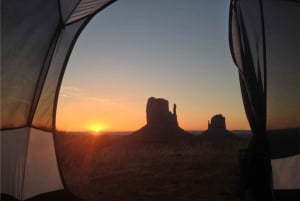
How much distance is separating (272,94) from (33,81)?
2.85m

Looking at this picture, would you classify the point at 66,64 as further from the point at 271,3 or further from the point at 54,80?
the point at 271,3

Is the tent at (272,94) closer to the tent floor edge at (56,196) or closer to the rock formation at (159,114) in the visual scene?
the tent floor edge at (56,196)

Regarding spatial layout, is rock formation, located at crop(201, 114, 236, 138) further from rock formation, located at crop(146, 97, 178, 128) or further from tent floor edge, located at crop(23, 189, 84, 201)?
tent floor edge, located at crop(23, 189, 84, 201)

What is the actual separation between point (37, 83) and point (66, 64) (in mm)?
541

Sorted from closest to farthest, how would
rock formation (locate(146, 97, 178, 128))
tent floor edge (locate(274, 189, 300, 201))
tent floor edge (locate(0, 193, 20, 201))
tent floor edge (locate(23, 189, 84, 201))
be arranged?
tent floor edge (locate(0, 193, 20, 201)) < tent floor edge (locate(274, 189, 300, 201)) < tent floor edge (locate(23, 189, 84, 201)) < rock formation (locate(146, 97, 178, 128))

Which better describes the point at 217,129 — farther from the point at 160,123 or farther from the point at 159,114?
the point at 159,114

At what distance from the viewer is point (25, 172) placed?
410cm

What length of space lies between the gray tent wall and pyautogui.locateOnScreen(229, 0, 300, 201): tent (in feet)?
6.53

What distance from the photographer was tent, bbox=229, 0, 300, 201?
3.64 m

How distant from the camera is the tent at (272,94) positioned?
143 inches

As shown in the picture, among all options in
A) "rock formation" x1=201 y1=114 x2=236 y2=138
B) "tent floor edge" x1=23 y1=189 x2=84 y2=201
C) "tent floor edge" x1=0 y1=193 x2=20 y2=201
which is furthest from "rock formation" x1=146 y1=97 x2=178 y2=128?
"tent floor edge" x1=0 y1=193 x2=20 y2=201

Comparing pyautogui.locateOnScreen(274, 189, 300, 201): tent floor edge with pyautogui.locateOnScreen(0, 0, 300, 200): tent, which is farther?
pyautogui.locateOnScreen(274, 189, 300, 201): tent floor edge

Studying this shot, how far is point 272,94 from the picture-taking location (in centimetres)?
380

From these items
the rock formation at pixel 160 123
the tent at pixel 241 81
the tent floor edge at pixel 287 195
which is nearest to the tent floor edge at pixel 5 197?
the tent at pixel 241 81
